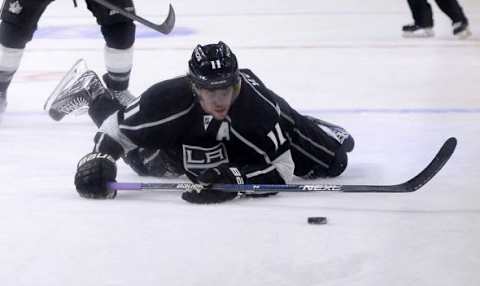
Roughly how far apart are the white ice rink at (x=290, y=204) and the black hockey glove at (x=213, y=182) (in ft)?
0.08

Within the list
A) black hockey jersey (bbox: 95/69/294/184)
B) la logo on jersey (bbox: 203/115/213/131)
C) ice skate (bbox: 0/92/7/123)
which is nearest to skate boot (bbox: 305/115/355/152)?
black hockey jersey (bbox: 95/69/294/184)

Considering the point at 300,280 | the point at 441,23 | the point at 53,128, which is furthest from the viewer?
the point at 441,23

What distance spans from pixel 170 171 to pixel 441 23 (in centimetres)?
417

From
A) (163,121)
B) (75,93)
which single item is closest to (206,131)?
(163,121)

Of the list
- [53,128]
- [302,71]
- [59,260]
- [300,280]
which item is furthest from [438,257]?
[302,71]

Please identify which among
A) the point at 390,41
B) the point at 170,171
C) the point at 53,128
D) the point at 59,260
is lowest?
the point at 390,41

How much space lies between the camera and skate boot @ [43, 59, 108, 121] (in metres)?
3.56

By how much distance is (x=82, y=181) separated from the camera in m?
2.62

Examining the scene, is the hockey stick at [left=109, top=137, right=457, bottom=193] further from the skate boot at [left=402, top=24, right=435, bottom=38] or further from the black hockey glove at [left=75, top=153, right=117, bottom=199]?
the skate boot at [left=402, top=24, right=435, bottom=38]

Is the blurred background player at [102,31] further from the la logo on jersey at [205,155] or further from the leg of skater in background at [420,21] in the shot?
the leg of skater in background at [420,21]

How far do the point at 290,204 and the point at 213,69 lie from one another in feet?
1.24

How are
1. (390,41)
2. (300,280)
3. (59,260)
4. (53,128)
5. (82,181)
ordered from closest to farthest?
(300,280), (59,260), (82,181), (53,128), (390,41)

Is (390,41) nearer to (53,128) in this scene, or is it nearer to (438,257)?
(53,128)

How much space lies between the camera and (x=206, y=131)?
2.64m
